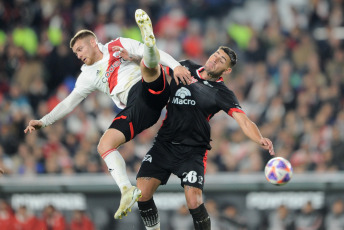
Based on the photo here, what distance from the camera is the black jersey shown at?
34.8ft

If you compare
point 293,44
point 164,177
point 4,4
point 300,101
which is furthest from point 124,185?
point 4,4

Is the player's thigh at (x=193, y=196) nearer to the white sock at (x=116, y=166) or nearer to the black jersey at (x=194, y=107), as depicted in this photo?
the black jersey at (x=194, y=107)

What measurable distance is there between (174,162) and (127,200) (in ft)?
3.75

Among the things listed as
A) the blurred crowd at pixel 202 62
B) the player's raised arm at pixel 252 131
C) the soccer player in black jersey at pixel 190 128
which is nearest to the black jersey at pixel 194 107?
the soccer player in black jersey at pixel 190 128

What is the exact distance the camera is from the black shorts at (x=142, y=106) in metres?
10.3

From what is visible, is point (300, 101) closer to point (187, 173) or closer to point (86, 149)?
point (86, 149)

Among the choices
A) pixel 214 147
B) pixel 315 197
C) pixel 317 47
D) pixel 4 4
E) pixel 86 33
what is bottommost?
pixel 315 197

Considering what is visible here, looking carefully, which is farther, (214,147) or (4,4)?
(4,4)

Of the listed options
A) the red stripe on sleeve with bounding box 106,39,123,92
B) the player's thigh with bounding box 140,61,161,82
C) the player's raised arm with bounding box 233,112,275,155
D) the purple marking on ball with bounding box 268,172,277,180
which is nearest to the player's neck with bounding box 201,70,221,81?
the player's raised arm with bounding box 233,112,275,155

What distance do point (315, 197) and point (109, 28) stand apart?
667 cm

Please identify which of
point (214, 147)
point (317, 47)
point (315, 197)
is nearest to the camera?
point (315, 197)

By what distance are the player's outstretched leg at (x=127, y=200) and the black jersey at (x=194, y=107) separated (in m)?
1.13

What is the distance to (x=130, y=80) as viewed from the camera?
10.7m

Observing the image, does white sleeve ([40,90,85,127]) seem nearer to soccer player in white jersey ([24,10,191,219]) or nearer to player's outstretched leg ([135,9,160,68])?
soccer player in white jersey ([24,10,191,219])
